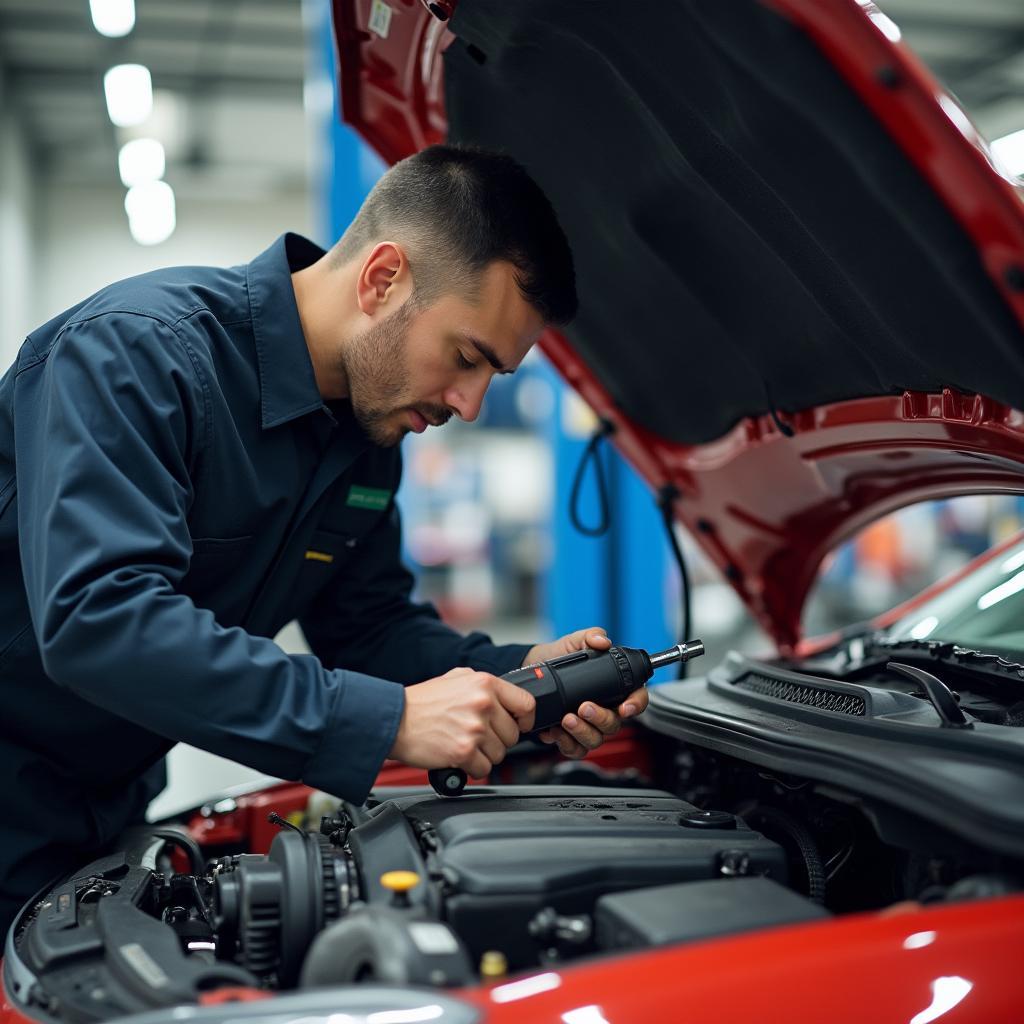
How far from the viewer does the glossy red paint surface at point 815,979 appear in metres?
0.78

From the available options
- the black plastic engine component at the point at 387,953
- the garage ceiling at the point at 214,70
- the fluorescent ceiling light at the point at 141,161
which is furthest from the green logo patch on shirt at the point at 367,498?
the fluorescent ceiling light at the point at 141,161

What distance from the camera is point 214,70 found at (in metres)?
7.77

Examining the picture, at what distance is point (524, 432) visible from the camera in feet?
30.7

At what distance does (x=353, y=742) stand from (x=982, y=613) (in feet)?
3.26

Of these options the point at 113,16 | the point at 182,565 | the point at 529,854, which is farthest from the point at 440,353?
the point at 113,16

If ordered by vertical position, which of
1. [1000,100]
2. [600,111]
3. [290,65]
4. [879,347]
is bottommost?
[879,347]

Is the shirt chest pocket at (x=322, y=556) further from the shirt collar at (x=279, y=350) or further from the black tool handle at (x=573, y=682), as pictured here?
the black tool handle at (x=573, y=682)

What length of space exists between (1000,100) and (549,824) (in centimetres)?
904

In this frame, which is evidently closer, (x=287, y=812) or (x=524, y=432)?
(x=287, y=812)

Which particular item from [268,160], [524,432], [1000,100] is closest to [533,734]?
[524,432]

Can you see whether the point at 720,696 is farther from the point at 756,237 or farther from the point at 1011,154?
the point at 1011,154

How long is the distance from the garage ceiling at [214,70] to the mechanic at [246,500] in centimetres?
532

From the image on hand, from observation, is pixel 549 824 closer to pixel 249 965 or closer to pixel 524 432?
pixel 249 965

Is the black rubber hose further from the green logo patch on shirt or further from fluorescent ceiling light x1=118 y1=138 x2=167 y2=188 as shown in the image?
fluorescent ceiling light x1=118 y1=138 x2=167 y2=188
